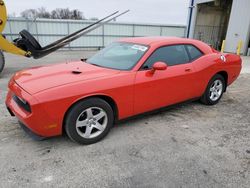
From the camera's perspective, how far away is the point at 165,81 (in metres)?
3.69

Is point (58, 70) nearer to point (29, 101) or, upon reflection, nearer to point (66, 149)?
point (29, 101)

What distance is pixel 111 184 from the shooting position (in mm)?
2428

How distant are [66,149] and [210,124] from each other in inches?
99.1

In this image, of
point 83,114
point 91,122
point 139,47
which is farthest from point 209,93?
point 83,114

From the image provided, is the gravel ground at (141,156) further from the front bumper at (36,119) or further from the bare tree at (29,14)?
the bare tree at (29,14)

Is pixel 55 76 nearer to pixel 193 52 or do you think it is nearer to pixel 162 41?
pixel 162 41

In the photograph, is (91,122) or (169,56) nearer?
(91,122)

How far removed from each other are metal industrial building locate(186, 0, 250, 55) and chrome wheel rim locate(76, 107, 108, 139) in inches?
533

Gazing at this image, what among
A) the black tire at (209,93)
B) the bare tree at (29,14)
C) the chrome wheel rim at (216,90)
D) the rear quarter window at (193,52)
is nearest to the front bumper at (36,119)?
the rear quarter window at (193,52)

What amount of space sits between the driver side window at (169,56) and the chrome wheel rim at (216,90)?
106cm

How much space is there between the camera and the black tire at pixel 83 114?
2898mm

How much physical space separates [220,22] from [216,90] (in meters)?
17.5

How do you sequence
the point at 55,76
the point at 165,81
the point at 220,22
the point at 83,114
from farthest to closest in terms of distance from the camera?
the point at 220,22 → the point at 165,81 → the point at 55,76 → the point at 83,114

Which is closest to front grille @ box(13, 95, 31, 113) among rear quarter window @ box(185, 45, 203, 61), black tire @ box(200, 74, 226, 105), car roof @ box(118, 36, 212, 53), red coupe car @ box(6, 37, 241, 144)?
red coupe car @ box(6, 37, 241, 144)
